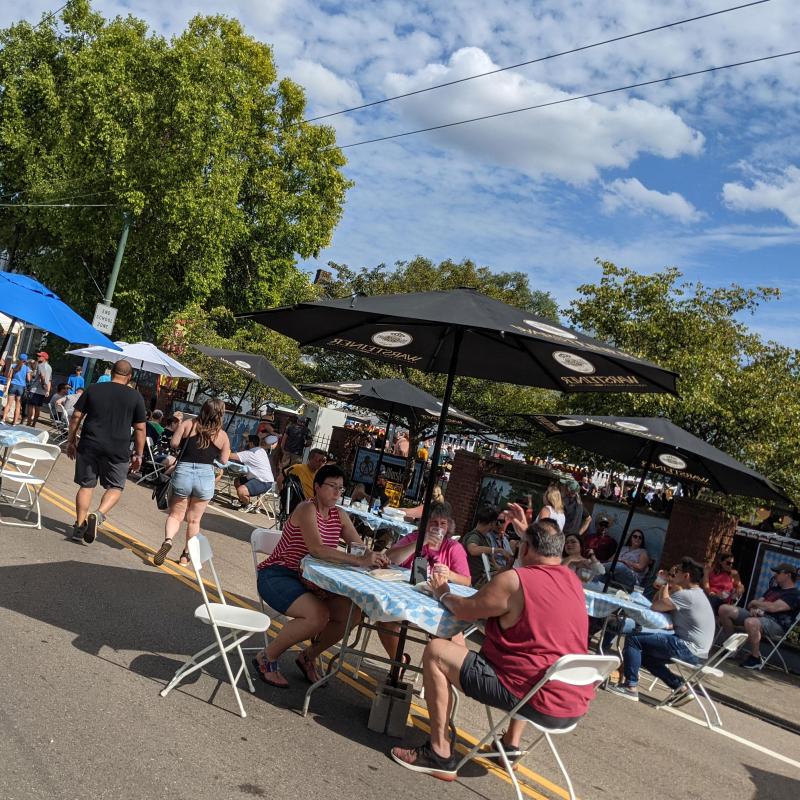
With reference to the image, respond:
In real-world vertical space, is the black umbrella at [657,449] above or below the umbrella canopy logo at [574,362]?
below

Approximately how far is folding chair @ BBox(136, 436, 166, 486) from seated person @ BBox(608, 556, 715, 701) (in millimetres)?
8574

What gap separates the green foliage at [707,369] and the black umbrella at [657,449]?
3.93 meters

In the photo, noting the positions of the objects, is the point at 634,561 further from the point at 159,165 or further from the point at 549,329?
the point at 159,165

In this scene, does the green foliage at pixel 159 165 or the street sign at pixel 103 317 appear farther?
the green foliage at pixel 159 165

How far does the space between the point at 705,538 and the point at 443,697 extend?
1089cm

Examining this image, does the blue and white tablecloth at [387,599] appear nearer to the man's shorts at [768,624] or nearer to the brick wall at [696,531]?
the man's shorts at [768,624]

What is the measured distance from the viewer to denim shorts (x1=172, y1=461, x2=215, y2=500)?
830cm

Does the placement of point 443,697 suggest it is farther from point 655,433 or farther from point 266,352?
point 266,352

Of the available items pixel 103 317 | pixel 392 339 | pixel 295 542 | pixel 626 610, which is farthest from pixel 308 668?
pixel 103 317

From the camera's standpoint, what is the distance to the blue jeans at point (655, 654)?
7941 mm

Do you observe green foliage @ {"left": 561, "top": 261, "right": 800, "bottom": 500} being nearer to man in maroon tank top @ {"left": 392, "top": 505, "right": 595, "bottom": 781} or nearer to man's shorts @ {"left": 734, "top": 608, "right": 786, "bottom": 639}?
man's shorts @ {"left": 734, "top": 608, "right": 786, "bottom": 639}

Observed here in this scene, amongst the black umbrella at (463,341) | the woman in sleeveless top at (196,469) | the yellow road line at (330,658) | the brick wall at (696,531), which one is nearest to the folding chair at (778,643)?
the brick wall at (696,531)

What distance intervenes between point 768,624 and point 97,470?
873 centimetres

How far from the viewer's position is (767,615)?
11.7 metres
